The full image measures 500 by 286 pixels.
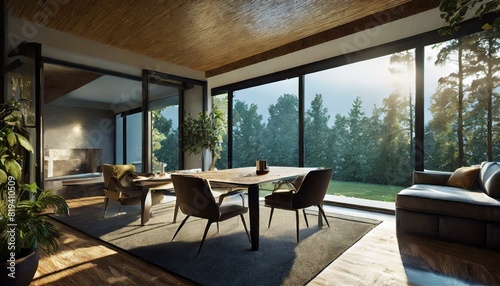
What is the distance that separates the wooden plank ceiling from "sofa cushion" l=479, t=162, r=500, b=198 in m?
2.28

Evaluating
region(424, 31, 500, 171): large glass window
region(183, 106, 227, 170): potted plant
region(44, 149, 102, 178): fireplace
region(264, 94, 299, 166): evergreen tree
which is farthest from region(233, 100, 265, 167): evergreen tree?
region(44, 149, 102, 178): fireplace

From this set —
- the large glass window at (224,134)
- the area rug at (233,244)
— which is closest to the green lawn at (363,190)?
the large glass window at (224,134)

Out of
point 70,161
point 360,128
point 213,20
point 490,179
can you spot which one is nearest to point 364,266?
point 490,179

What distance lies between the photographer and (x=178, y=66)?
6469 millimetres

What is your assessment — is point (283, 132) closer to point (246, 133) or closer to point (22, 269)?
point (246, 133)

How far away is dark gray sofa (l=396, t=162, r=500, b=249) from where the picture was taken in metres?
2.57

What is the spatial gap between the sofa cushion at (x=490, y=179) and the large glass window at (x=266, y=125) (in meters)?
2.98

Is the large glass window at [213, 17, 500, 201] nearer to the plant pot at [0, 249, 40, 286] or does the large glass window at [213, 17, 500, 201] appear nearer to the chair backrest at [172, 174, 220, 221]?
the chair backrest at [172, 174, 220, 221]

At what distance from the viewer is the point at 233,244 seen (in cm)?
281

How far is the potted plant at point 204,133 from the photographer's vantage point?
6277 millimetres

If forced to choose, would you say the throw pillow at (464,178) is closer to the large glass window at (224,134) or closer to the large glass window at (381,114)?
the large glass window at (381,114)

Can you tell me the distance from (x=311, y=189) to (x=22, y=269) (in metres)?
2.53

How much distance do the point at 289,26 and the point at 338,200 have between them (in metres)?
3.21

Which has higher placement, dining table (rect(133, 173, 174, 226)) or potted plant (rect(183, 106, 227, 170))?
potted plant (rect(183, 106, 227, 170))
